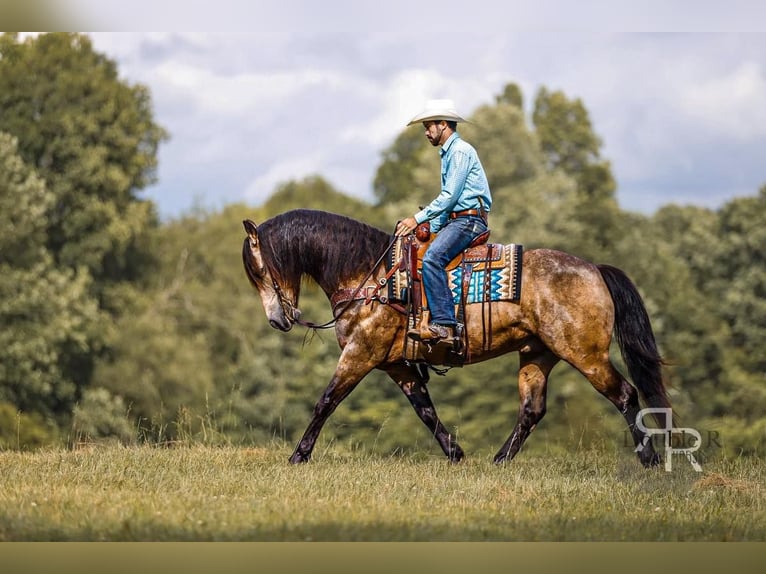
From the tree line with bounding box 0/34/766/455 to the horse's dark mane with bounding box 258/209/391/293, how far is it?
18360mm

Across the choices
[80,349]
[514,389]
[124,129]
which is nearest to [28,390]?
[80,349]

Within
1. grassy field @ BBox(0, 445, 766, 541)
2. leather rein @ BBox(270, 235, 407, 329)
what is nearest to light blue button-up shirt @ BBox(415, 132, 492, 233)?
leather rein @ BBox(270, 235, 407, 329)

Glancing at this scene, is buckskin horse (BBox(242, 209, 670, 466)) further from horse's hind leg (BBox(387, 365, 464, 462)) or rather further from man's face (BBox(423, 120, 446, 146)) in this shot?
man's face (BBox(423, 120, 446, 146))

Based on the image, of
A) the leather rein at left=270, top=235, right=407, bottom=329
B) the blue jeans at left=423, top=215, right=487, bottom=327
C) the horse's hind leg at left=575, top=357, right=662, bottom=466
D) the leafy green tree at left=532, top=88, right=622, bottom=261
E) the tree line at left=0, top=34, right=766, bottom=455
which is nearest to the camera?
the blue jeans at left=423, top=215, right=487, bottom=327

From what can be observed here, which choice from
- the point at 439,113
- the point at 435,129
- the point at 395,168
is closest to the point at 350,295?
the point at 435,129

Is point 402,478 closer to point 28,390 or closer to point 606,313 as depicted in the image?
point 606,313

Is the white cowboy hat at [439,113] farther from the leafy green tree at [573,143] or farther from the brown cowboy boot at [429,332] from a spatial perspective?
the leafy green tree at [573,143]

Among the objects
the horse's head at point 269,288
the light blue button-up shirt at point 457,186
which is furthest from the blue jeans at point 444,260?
the horse's head at point 269,288

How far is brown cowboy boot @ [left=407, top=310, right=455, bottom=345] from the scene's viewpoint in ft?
33.1

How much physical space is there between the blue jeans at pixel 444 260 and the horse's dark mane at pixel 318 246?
766mm

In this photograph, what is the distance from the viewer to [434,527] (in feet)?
25.5

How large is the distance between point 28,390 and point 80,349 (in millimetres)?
3510

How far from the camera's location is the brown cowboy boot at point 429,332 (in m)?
10.1

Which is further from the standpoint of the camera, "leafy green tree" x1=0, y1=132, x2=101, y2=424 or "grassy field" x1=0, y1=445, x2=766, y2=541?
"leafy green tree" x1=0, y1=132, x2=101, y2=424
